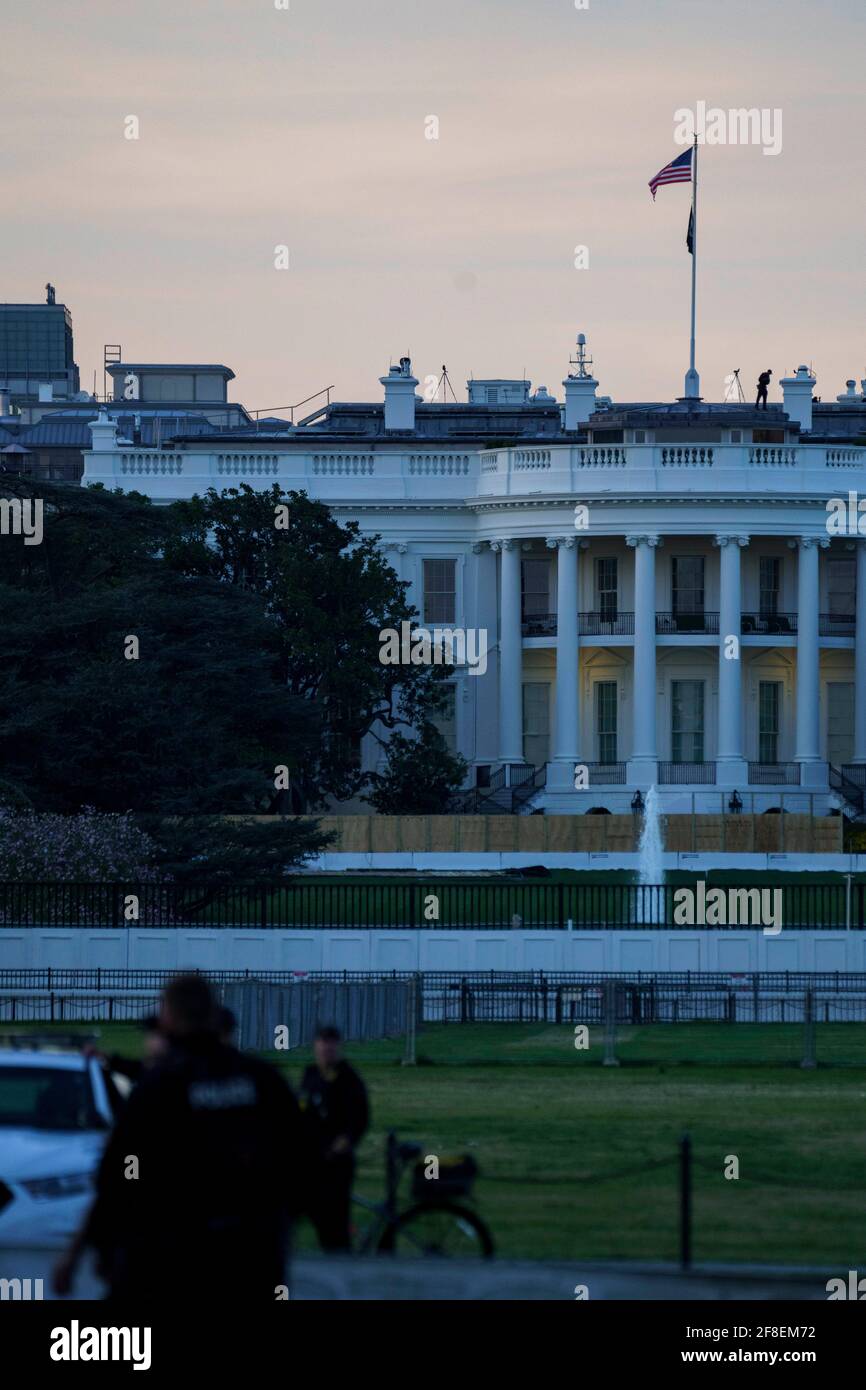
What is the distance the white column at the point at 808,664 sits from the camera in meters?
81.1

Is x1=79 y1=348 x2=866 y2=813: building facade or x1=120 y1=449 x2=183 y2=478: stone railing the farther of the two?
x1=120 y1=449 x2=183 y2=478: stone railing

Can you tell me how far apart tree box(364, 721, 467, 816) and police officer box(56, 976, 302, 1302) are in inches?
2456

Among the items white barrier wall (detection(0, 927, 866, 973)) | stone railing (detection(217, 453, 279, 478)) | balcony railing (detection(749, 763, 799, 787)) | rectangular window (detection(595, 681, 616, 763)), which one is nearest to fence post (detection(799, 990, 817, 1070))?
white barrier wall (detection(0, 927, 866, 973))

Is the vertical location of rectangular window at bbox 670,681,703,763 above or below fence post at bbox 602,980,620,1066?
above

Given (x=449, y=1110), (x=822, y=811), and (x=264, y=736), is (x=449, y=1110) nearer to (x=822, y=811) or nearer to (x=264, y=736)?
(x=264, y=736)

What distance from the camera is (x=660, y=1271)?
14664 mm

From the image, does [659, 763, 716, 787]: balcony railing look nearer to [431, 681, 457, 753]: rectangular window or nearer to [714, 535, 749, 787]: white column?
[714, 535, 749, 787]: white column

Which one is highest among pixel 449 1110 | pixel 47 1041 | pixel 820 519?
pixel 820 519

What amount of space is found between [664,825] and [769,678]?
14.6 m

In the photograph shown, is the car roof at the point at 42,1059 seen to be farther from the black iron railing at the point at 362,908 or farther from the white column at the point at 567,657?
the white column at the point at 567,657

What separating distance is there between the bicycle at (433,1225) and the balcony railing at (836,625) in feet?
234

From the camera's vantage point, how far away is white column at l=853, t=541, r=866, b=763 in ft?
273

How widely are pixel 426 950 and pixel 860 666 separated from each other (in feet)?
144

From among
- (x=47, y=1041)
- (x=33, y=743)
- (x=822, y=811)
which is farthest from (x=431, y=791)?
(x=47, y=1041)
